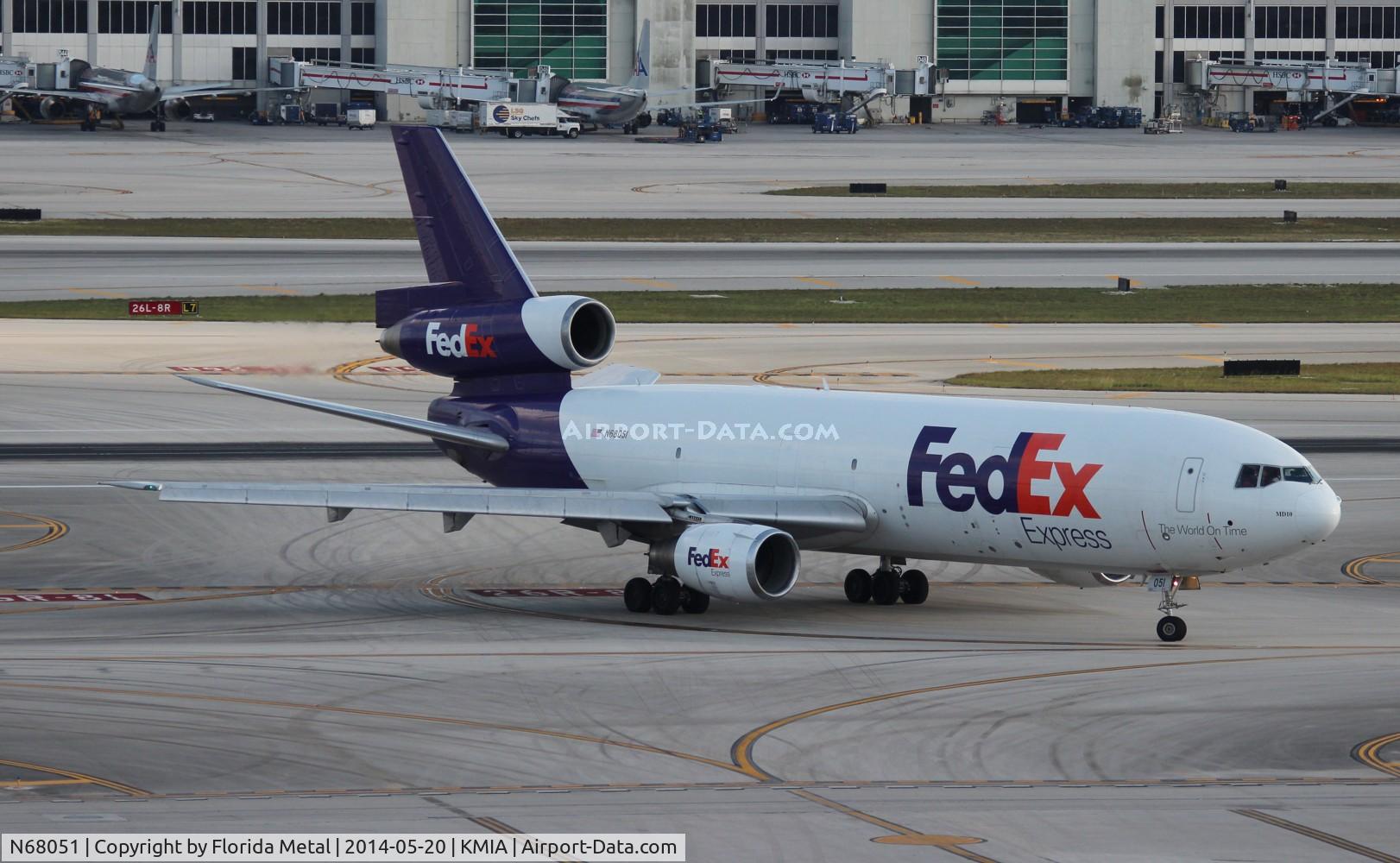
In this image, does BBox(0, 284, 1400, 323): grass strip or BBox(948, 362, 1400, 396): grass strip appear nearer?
BBox(948, 362, 1400, 396): grass strip

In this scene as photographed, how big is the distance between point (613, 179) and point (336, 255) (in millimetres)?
52945

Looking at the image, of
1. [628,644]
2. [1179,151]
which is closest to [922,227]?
[1179,151]

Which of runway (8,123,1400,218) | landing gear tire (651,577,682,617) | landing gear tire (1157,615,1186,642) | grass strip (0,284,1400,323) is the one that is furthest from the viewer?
runway (8,123,1400,218)

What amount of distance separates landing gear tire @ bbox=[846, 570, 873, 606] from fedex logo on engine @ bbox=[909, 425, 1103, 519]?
9.58ft

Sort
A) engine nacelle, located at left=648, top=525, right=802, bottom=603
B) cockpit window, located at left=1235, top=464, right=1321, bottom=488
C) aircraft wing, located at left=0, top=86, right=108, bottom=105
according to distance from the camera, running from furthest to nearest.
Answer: aircraft wing, located at left=0, top=86, right=108, bottom=105 < engine nacelle, located at left=648, top=525, right=802, bottom=603 < cockpit window, located at left=1235, top=464, right=1321, bottom=488

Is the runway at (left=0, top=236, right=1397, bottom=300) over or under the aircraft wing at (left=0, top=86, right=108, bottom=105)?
under

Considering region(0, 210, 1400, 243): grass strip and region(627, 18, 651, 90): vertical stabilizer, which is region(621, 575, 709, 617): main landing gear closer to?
region(0, 210, 1400, 243): grass strip

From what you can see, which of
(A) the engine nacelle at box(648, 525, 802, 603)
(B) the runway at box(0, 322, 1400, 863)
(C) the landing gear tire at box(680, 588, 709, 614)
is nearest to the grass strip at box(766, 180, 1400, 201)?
(B) the runway at box(0, 322, 1400, 863)

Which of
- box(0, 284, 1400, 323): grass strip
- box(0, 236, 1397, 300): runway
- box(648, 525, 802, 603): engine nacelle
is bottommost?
box(648, 525, 802, 603): engine nacelle

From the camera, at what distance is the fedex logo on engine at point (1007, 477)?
36.9 meters

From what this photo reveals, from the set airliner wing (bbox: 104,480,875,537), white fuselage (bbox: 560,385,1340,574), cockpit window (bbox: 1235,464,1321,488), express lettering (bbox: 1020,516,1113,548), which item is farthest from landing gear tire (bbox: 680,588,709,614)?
cockpit window (bbox: 1235,464,1321,488)

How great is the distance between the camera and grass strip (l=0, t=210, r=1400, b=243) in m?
116

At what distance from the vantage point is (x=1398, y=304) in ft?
305

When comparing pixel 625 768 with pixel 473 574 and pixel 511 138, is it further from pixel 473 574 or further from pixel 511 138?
pixel 511 138
